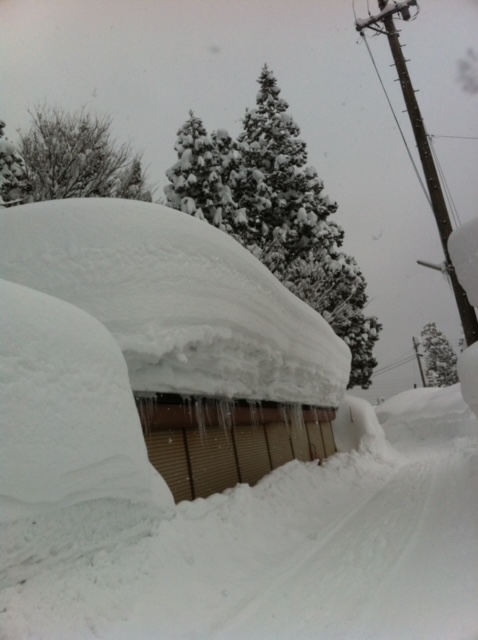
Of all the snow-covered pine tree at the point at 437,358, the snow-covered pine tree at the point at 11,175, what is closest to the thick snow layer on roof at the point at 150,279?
the snow-covered pine tree at the point at 11,175

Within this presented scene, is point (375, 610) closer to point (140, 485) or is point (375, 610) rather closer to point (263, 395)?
point (140, 485)

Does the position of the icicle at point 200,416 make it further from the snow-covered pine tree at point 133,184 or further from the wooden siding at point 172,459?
the snow-covered pine tree at point 133,184

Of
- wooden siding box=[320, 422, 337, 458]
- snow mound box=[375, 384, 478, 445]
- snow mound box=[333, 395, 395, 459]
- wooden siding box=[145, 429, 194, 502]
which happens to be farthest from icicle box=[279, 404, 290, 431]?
snow mound box=[375, 384, 478, 445]

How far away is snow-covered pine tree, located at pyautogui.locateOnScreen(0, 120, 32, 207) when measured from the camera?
1279 cm

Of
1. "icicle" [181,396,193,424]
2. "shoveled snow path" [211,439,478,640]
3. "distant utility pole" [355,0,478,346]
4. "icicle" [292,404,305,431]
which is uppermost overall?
"distant utility pole" [355,0,478,346]

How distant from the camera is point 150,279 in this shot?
18.5 feet

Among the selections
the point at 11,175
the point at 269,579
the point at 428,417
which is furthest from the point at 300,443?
the point at 428,417

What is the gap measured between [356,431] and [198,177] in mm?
9769

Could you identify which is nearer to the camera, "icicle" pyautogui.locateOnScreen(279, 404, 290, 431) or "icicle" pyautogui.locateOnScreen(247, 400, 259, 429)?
"icicle" pyautogui.locateOnScreen(247, 400, 259, 429)

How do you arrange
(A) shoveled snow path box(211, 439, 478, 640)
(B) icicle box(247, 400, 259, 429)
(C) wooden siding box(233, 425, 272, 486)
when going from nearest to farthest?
(A) shoveled snow path box(211, 439, 478, 640) < (C) wooden siding box(233, 425, 272, 486) < (B) icicle box(247, 400, 259, 429)

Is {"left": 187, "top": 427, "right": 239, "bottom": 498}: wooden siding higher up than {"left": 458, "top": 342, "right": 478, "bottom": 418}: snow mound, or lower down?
lower down

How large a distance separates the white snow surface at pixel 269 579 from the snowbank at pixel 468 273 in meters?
1.56

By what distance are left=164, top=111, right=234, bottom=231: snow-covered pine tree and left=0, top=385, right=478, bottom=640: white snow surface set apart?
1221 centimetres

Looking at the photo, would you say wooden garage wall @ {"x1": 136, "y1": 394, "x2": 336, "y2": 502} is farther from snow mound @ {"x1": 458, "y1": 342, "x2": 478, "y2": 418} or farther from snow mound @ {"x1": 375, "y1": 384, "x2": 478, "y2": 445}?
snow mound @ {"x1": 375, "y1": 384, "x2": 478, "y2": 445}
